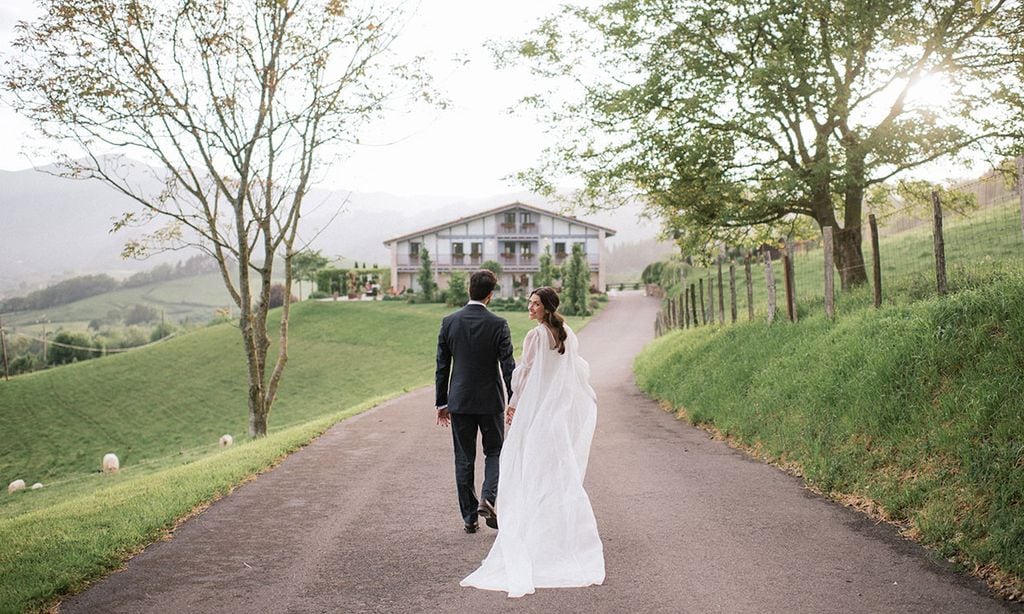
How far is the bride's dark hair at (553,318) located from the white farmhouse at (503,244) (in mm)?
64524

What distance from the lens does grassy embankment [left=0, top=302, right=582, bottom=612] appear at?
665 centimetres

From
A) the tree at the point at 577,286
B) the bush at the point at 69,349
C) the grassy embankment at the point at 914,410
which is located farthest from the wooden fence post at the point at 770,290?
the bush at the point at 69,349

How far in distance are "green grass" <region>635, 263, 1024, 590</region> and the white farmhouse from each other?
58.8m

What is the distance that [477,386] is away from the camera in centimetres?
676

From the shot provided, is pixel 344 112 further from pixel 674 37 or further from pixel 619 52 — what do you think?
pixel 674 37

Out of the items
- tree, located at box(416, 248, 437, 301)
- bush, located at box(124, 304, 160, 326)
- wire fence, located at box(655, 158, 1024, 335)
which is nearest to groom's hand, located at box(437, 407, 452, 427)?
wire fence, located at box(655, 158, 1024, 335)

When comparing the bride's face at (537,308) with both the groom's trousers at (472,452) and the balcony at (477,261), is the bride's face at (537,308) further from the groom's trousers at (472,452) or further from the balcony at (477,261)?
the balcony at (477,261)

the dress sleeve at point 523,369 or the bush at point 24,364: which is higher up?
the dress sleeve at point 523,369

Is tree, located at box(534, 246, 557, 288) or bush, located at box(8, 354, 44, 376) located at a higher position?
tree, located at box(534, 246, 557, 288)

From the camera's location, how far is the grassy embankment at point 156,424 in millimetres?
6652

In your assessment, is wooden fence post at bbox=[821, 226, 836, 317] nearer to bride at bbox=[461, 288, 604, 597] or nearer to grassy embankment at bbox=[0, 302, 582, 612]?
bride at bbox=[461, 288, 604, 597]

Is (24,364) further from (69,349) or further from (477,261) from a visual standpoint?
(477,261)

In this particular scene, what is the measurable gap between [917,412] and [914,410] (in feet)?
0.14

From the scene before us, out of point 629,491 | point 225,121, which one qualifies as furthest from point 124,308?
point 629,491
